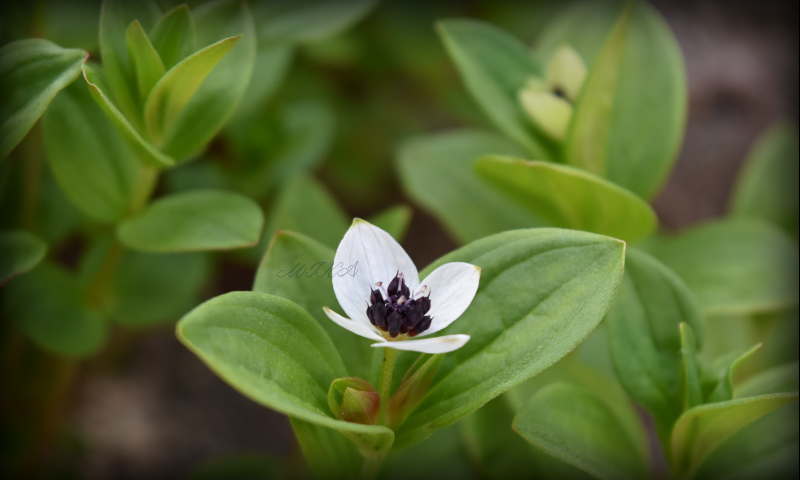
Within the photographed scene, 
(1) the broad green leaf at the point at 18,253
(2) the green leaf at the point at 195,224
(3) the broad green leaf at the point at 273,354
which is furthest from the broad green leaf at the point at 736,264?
(1) the broad green leaf at the point at 18,253

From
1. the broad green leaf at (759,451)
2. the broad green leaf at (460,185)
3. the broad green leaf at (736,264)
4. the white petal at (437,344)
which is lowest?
the broad green leaf at (759,451)

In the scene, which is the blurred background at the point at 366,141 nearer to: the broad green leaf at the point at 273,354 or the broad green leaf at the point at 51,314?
the broad green leaf at the point at 51,314

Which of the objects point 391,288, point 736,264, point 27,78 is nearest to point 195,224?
point 27,78

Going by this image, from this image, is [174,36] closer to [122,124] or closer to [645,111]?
[122,124]

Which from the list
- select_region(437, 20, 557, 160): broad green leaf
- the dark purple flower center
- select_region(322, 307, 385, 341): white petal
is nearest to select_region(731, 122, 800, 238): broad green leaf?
select_region(437, 20, 557, 160): broad green leaf

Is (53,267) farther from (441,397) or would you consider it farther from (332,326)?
(441,397)
